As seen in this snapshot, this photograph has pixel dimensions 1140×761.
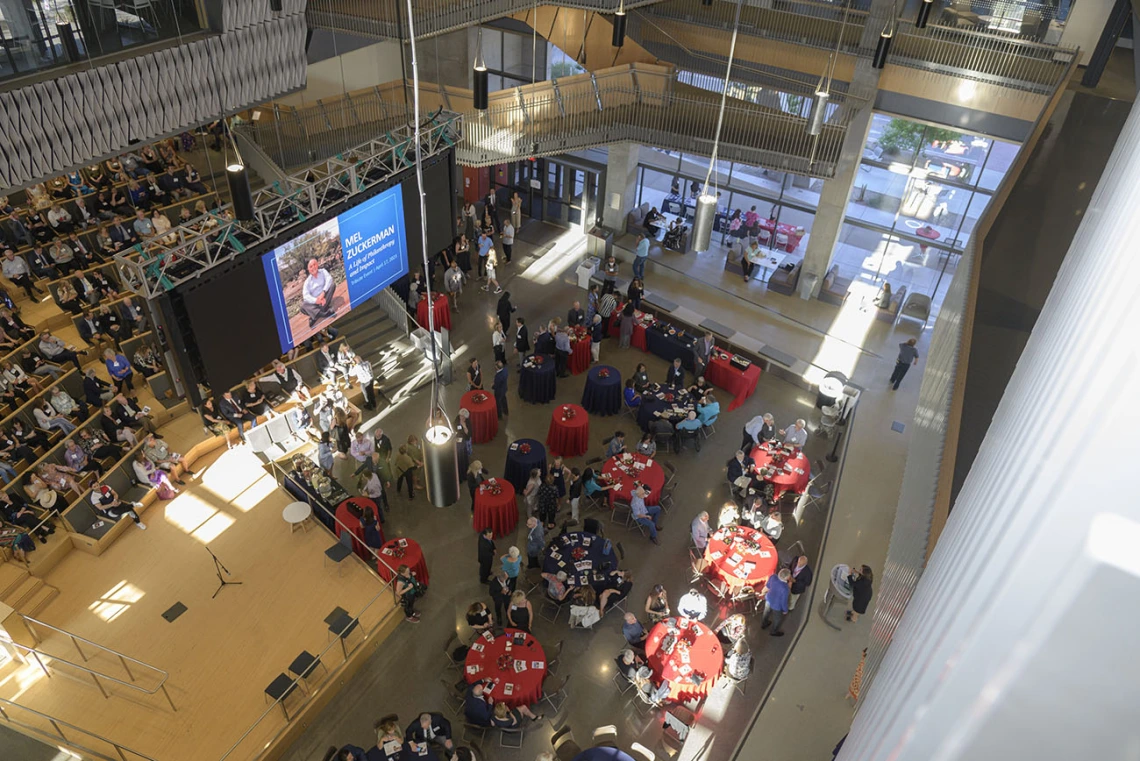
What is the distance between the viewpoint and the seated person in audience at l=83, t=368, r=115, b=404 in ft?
42.9

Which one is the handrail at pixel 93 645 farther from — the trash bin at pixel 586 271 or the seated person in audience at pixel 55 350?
the trash bin at pixel 586 271

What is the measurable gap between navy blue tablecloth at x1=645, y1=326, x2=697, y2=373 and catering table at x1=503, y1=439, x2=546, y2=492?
4595 millimetres

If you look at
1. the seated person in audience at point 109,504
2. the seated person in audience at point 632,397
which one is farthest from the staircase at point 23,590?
the seated person in audience at point 632,397

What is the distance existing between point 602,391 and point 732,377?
2837 mm

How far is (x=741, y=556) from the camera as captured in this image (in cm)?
1153

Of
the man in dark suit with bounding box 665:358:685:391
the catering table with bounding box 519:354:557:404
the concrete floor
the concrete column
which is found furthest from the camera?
the concrete column

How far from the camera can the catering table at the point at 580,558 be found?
11.3 m

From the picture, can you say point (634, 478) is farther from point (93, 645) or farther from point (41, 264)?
point (41, 264)

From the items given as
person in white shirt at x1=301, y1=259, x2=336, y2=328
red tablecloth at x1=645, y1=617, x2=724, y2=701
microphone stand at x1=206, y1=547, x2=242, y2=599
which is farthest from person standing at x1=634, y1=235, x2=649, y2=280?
microphone stand at x1=206, y1=547, x2=242, y2=599

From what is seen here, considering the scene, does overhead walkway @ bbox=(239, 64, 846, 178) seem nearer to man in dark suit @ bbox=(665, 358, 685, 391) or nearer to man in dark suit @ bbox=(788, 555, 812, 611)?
man in dark suit @ bbox=(665, 358, 685, 391)

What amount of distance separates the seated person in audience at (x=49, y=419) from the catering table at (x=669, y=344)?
11.1m

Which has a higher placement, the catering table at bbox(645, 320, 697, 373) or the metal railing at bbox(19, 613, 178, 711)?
the catering table at bbox(645, 320, 697, 373)

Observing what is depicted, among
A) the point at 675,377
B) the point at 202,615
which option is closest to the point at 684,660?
the point at 675,377

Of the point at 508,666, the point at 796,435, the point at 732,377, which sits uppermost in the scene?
the point at 796,435
